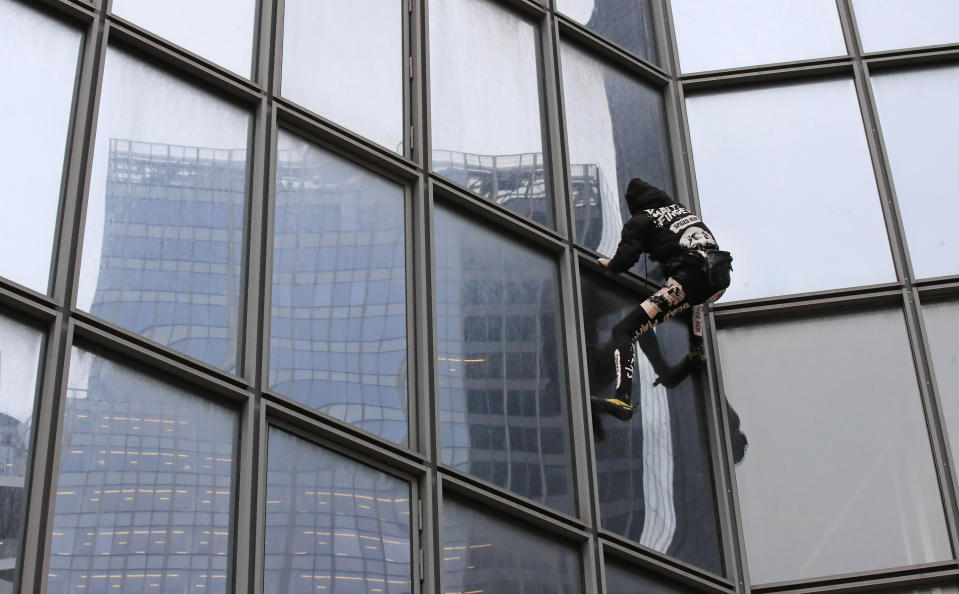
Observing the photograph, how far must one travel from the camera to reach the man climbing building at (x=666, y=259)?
38.6 feet

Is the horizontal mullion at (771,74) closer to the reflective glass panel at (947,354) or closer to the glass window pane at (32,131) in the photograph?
the reflective glass panel at (947,354)

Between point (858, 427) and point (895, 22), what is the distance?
459 cm

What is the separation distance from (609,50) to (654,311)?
10.2ft

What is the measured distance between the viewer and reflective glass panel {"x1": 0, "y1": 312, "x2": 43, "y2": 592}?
761cm

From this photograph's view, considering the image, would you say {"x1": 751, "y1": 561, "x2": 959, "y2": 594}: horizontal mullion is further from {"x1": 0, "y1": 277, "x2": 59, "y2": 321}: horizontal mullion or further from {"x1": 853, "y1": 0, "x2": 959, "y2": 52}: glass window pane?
{"x1": 0, "y1": 277, "x2": 59, "y2": 321}: horizontal mullion

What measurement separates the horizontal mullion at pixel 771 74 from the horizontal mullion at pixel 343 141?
4.16 metres

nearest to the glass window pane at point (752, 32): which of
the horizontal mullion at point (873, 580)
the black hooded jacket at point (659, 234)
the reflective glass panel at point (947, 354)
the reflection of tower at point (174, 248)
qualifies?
the black hooded jacket at point (659, 234)

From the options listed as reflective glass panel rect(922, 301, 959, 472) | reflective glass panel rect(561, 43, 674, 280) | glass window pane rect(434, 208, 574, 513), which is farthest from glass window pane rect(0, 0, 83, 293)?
reflective glass panel rect(922, 301, 959, 472)

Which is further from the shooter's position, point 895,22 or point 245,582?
point 895,22

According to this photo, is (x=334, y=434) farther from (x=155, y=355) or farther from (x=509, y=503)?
(x=509, y=503)

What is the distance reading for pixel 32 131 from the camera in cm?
892

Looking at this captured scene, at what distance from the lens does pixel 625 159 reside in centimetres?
1330

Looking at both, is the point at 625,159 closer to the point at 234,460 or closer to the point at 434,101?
the point at 434,101

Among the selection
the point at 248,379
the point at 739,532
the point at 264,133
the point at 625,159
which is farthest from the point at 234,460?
the point at 625,159
